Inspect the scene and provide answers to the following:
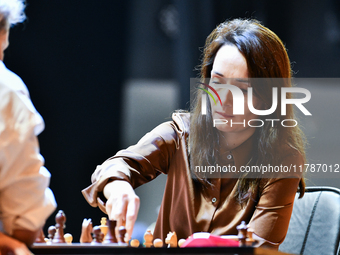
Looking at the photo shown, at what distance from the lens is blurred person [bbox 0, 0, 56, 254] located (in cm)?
70

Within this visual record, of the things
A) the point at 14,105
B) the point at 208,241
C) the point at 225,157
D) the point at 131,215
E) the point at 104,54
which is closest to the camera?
the point at 14,105

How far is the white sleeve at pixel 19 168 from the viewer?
0.69m

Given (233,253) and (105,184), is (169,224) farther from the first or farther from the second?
(233,253)

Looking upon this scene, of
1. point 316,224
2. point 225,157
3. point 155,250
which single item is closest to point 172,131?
point 225,157

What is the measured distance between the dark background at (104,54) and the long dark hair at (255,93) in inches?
15.2

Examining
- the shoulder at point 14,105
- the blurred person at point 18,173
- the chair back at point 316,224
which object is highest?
the shoulder at point 14,105

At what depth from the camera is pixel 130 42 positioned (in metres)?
2.33

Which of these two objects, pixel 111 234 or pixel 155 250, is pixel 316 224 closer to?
pixel 111 234

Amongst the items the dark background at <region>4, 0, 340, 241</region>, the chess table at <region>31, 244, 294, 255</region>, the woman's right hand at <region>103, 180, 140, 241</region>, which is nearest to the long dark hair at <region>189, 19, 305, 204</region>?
the dark background at <region>4, 0, 340, 241</region>

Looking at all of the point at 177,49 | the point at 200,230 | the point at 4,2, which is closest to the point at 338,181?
the point at 200,230

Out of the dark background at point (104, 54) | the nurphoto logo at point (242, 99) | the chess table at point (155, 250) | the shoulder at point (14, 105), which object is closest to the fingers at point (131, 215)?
the chess table at point (155, 250)

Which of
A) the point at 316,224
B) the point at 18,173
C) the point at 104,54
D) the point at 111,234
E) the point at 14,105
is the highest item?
the point at 104,54

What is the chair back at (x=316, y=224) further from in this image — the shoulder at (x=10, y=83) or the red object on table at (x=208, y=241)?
the shoulder at (x=10, y=83)

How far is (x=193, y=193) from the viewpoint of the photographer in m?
1.75
